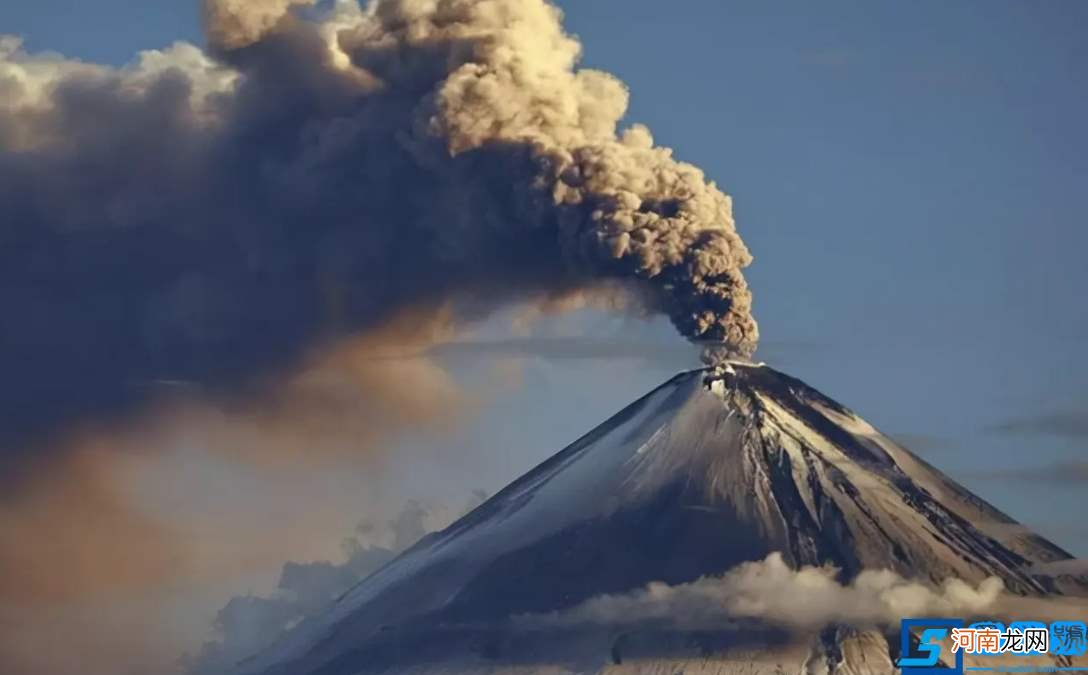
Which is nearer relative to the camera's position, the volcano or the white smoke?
the white smoke

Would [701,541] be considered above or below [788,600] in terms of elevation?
above

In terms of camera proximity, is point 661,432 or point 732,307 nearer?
point 732,307

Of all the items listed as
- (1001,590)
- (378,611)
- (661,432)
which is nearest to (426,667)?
(378,611)

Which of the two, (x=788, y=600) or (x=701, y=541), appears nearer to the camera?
(x=788, y=600)

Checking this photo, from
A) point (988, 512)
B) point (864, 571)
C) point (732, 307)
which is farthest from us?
point (988, 512)

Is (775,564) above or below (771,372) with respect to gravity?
below

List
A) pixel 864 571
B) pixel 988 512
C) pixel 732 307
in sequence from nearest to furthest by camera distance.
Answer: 1. pixel 732 307
2. pixel 864 571
3. pixel 988 512

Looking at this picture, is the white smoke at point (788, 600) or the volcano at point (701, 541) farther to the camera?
the volcano at point (701, 541)

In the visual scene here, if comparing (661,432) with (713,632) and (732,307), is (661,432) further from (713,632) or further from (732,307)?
(732,307)
